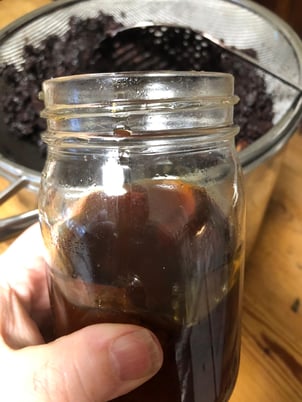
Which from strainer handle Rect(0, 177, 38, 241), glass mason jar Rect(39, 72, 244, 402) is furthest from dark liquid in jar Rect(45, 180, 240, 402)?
strainer handle Rect(0, 177, 38, 241)

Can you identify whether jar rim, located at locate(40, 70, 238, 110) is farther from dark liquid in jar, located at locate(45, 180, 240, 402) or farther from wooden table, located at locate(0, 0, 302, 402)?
wooden table, located at locate(0, 0, 302, 402)

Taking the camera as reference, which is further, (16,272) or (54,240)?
(16,272)

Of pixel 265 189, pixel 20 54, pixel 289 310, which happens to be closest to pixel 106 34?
pixel 20 54

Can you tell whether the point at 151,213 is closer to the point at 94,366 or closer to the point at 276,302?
the point at 94,366

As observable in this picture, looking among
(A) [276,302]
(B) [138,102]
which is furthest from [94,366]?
(A) [276,302]

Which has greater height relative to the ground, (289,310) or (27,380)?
(27,380)

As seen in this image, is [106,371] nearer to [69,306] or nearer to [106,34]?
[69,306]
